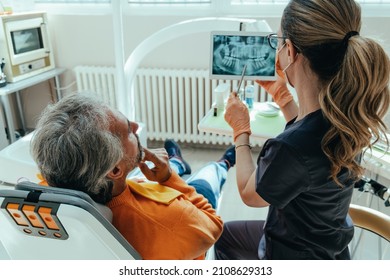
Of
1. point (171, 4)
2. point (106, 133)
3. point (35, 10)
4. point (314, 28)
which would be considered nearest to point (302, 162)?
point (314, 28)

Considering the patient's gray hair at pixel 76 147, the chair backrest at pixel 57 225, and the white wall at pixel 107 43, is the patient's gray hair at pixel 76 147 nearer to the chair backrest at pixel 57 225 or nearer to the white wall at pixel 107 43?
the chair backrest at pixel 57 225

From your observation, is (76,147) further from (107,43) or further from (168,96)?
(107,43)

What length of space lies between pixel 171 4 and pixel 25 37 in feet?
3.86

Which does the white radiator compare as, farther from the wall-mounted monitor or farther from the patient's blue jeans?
the patient's blue jeans

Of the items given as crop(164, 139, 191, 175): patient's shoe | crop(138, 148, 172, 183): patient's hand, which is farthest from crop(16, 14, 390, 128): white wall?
crop(138, 148, 172, 183): patient's hand

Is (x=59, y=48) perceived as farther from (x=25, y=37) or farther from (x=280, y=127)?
(x=280, y=127)

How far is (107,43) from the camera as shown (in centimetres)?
313

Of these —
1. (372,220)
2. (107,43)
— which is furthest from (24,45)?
(372,220)

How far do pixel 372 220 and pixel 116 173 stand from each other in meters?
0.84

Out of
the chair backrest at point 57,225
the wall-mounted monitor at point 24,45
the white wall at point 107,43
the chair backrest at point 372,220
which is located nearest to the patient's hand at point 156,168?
the chair backrest at point 57,225

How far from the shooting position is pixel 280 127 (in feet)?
5.68

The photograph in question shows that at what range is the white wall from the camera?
298cm

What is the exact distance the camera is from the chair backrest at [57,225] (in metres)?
0.79

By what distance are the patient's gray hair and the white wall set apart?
2.14 metres
